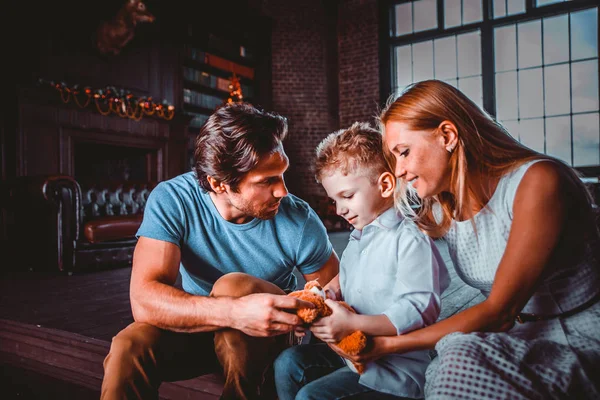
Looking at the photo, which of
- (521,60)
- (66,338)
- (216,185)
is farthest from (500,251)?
(521,60)

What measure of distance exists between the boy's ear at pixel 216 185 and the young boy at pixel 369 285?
330 mm

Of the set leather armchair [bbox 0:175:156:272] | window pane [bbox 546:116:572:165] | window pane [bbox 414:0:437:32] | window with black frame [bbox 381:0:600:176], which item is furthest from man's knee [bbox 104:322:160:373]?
window pane [bbox 414:0:437:32]

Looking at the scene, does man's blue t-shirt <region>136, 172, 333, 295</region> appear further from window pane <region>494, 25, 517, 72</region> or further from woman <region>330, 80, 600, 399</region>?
window pane <region>494, 25, 517, 72</region>

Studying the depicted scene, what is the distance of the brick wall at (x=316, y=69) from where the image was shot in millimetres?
7980

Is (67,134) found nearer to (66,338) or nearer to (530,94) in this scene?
(66,338)

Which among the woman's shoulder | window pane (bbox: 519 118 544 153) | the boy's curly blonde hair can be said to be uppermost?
window pane (bbox: 519 118 544 153)

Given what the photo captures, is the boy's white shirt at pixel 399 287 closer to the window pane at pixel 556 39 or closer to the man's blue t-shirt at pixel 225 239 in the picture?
the man's blue t-shirt at pixel 225 239

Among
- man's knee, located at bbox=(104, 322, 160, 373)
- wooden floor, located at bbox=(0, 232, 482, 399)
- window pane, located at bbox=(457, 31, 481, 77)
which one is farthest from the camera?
window pane, located at bbox=(457, 31, 481, 77)

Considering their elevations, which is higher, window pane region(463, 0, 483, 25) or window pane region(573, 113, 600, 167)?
window pane region(463, 0, 483, 25)

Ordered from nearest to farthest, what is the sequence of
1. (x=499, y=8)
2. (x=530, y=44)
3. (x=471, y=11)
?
(x=530, y=44) < (x=499, y=8) < (x=471, y=11)

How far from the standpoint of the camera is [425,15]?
7578 millimetres

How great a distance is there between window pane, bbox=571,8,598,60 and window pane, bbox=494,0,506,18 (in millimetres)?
909

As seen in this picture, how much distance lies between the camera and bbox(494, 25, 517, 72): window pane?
6.93 meters

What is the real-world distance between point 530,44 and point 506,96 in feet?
2.55
